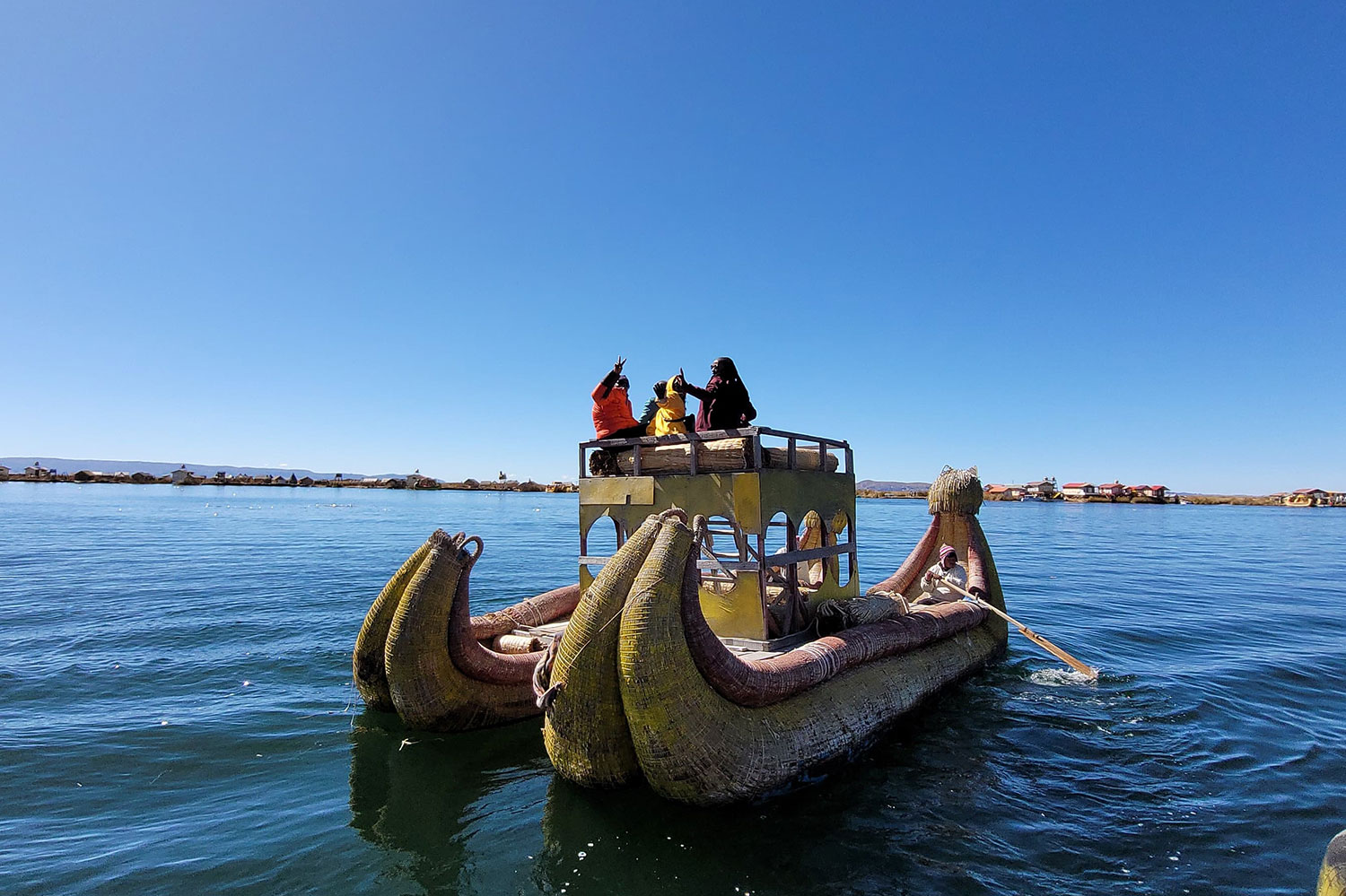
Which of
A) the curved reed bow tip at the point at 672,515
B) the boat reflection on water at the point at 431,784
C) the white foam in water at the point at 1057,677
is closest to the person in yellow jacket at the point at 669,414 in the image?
the curved reed bow tip at the point at 672,515

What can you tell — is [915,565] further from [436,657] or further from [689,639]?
[436,657]

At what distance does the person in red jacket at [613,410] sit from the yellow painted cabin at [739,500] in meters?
0.29

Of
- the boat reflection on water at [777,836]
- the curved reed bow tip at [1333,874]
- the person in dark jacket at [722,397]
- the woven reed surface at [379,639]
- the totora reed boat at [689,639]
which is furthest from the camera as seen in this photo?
the person in dark jacket at [722,397]

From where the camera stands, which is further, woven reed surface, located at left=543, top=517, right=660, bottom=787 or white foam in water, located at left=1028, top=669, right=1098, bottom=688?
white foam in water, located at left=1028, top=669, right=1098, bottom=688

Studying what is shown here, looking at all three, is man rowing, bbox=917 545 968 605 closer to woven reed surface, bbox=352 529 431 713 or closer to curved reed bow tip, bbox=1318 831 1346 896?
curved reed bow tip, bbox=1318 831 1346 896

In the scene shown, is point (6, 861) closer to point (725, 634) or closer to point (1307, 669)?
point (725, 634)

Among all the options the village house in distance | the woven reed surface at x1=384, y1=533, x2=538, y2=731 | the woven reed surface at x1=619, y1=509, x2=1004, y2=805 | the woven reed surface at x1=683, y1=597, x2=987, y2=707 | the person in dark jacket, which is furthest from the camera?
the village house in distance

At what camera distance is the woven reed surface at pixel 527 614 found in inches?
401

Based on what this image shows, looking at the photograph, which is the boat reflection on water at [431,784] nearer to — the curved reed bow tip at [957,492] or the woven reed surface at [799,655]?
the woven reed surface at [799,655]

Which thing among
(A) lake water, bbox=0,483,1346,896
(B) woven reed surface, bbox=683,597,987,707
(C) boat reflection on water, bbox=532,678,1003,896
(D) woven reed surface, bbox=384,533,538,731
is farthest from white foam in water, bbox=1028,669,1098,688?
(D) woven reed surface, bbox=384,533,538,731

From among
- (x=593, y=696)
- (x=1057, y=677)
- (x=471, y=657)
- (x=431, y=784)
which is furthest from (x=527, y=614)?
(x=1057, y=677)

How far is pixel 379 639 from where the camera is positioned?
28.1ft

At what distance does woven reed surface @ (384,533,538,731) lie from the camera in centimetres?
797

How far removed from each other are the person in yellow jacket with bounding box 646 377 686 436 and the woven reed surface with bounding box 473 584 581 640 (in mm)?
3499
